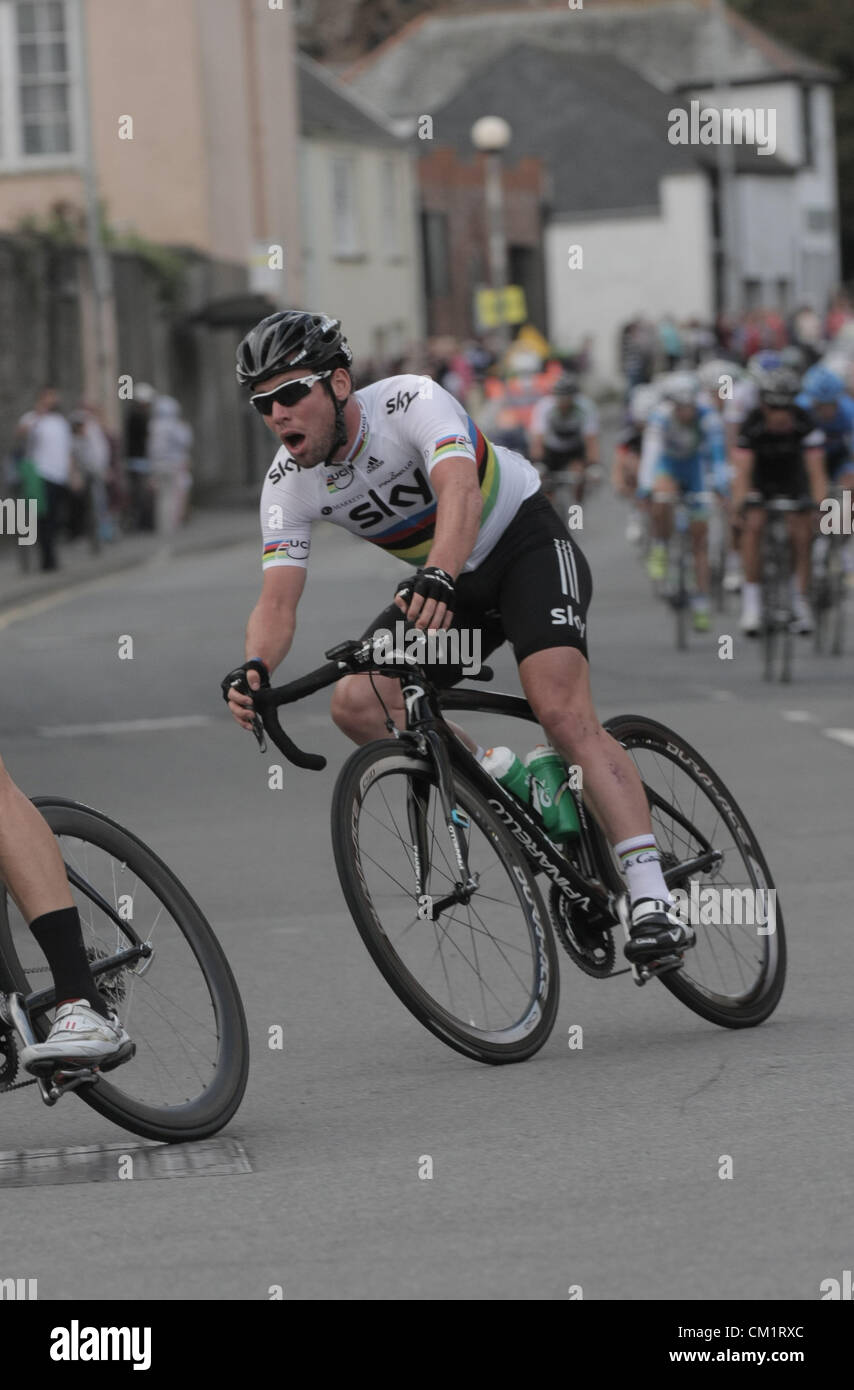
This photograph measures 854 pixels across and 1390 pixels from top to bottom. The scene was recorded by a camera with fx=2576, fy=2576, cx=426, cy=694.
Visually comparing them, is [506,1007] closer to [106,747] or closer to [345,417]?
[345,417]

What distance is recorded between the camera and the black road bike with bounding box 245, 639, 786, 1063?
5.72m

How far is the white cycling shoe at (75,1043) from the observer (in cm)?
511

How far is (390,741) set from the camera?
588 cm

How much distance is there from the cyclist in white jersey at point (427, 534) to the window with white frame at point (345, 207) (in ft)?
165

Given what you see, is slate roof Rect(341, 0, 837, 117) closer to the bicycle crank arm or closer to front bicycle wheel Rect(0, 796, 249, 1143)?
front bicycle wheel Rect(0, 796, 249, 1143)

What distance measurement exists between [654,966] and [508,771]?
58 centimetres

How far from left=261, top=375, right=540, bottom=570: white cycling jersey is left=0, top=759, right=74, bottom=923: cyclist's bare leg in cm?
110

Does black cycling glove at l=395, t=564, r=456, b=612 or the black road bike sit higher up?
black cycling glove at l=395, t=564, r=456, b=612

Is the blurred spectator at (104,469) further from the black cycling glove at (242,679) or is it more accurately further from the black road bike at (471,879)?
the black cycling glove at (242,679)

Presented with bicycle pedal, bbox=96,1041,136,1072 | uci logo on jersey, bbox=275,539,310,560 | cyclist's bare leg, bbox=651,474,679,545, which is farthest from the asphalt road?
cyclist's bare leg, bbox=651,474,679,545

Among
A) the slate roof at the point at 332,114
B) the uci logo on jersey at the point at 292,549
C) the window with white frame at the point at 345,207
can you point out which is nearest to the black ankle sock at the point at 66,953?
the uci logo on jersey at the point at 292,549

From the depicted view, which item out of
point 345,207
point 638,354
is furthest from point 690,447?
point 345,207

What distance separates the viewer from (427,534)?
6.21 metres

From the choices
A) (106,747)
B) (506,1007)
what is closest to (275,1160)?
(506,1007)
